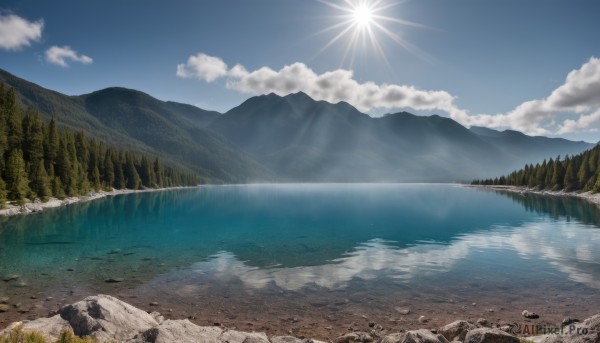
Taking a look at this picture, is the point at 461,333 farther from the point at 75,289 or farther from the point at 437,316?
the point at 75,289

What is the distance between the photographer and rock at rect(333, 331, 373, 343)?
16.9 m

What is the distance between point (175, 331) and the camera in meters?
13.4

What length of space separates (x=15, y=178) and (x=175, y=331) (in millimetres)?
88658

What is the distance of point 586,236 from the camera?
5078 centimetres

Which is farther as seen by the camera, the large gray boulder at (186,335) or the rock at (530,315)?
the rock at (530,315)

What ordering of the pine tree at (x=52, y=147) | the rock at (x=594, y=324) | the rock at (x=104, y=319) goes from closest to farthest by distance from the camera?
the rock at (x=594, y=324), the rock at (x=104, y=319), the pine tree at (x=52, y=147)

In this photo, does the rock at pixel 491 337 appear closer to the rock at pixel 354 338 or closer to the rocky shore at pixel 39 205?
the rock at pixel 354 338

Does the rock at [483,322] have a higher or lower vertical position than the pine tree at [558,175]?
lower

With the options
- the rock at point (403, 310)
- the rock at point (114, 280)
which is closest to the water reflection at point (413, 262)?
the rock at point (403, 310)

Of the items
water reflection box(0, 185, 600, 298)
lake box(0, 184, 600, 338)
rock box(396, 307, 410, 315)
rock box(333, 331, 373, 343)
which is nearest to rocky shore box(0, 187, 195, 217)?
water reflection box(0, 185, 600, 298)

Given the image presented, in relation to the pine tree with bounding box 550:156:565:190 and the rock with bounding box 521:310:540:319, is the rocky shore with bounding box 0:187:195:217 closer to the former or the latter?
the rock with bounding box 521:310:540:319

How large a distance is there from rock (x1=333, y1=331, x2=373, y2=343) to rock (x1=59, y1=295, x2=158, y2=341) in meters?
9.12

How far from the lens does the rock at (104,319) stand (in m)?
14.2

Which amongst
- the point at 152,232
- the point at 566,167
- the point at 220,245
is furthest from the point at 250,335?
the point at 566,167
